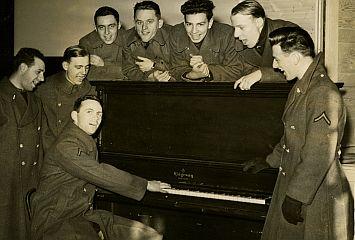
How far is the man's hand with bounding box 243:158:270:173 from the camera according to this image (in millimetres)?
3975

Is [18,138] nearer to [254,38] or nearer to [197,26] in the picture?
[197,26]

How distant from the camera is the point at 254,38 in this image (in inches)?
165

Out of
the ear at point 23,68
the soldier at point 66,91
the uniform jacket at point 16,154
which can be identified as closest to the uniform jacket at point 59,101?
the soldier at point 66,91

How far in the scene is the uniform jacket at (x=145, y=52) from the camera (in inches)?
193

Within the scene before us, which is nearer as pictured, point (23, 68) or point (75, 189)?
point (75, 189)

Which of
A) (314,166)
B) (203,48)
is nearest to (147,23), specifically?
(203,48)

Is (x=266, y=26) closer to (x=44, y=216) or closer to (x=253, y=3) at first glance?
(x=253, y=3)

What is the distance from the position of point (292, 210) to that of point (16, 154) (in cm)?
277

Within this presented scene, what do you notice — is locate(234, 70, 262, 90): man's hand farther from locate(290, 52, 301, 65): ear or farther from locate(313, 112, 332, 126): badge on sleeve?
locate(313, 112, 332, 126): badge on sleeve

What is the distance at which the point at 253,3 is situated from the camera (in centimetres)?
416

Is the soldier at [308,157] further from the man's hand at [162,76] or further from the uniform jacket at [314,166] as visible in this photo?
the man's hand at [162,76]

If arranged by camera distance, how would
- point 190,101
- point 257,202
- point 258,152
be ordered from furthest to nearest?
point 190,101 → point 258,152 → point 257,202

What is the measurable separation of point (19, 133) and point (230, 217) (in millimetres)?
2226

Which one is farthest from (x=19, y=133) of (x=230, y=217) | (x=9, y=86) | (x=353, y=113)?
(x=353, y=113)
